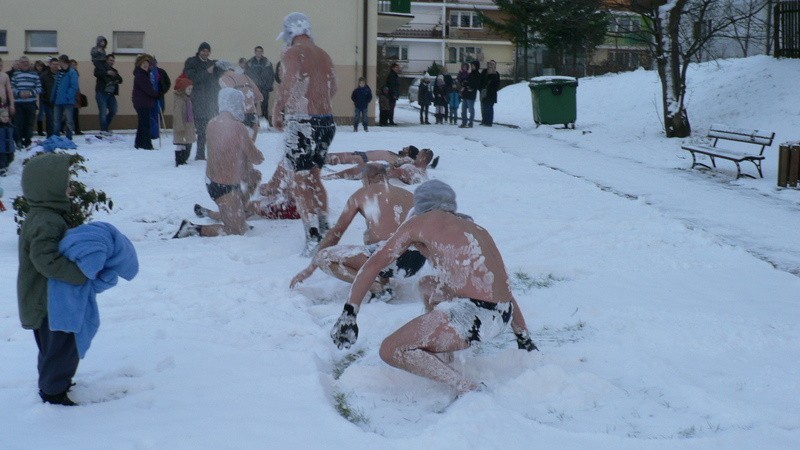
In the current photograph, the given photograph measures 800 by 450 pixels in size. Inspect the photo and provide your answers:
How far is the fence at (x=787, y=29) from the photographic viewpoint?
22691 millimetres

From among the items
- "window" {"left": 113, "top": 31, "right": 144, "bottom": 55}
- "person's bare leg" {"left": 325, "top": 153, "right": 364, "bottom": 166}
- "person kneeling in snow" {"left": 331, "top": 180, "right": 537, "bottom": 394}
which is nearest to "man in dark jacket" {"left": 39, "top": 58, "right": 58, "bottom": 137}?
"window" {"left": 113, "top": 31, "right": 144, "bottom": 55}

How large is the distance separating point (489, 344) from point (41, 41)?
62.9 feet

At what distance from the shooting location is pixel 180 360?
5281 millimetres

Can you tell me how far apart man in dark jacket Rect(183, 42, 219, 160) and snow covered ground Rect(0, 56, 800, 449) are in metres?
2.74

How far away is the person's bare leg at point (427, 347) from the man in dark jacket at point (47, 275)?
1617mm

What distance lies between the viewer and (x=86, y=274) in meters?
4.39

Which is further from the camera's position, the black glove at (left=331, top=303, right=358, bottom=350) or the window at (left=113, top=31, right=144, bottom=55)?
the window at (left=113, top=31, right=144, bottom=55)

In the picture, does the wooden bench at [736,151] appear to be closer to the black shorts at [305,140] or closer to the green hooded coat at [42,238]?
the black shorts at [305,140]

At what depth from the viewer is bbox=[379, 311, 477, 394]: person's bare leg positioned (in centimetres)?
477

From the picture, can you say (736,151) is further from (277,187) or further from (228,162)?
(228,162)

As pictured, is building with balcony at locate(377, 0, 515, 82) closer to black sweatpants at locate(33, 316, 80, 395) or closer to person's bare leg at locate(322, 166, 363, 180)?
person's bare leg at locate(322, 166, 363, 180)

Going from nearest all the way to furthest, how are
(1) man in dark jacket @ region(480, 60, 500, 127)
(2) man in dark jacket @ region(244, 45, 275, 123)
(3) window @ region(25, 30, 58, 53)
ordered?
(2) man in dark jacket @ region(244, 45, 275, 123) → (3) window @ region(25, 30, 58, 53) → (1) man in dark jacket @ region(480, 60, 500, 127)

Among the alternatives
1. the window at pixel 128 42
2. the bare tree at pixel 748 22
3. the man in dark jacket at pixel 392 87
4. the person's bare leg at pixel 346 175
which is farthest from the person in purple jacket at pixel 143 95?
the bare tree at pixel 748 22

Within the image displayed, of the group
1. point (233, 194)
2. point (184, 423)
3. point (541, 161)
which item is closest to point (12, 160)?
point (233, 194)
